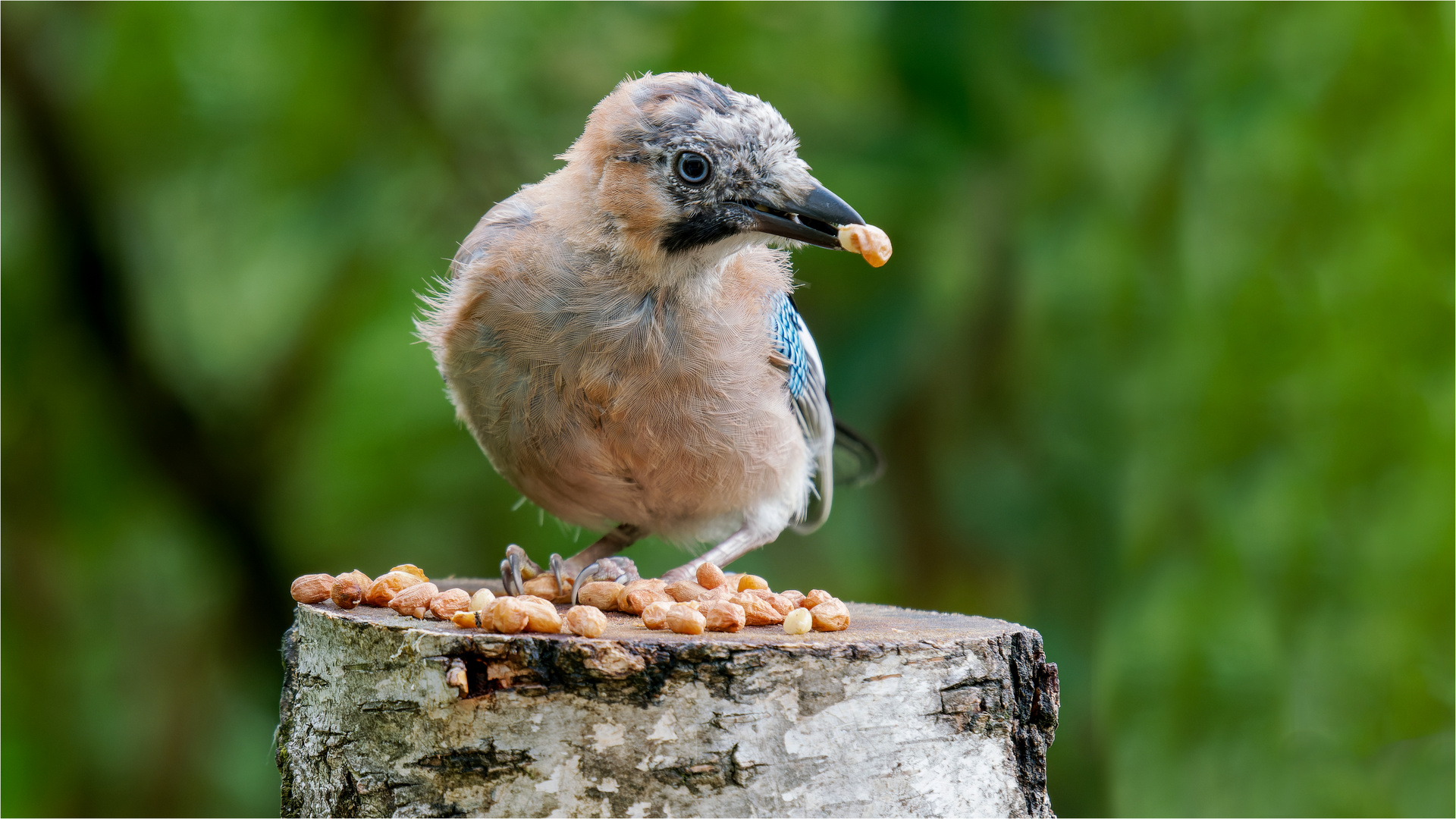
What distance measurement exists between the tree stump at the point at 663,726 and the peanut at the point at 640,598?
35 centimetres

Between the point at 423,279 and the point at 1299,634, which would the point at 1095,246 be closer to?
the point at 1299,634

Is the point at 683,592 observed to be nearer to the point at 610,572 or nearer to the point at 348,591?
the point at 610,572

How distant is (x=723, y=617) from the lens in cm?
234

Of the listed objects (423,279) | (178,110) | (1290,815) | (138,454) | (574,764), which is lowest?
(574,764)

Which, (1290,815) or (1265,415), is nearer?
(1290,815)

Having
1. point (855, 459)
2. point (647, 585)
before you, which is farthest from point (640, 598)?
point (855, 459)

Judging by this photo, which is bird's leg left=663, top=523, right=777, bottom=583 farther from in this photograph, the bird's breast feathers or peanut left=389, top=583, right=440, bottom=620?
peanut left=389, top=583, right=440, bottom=620

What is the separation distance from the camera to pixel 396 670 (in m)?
2.14

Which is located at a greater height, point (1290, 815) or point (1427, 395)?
point (1427, 395)

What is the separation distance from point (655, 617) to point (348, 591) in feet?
2.25

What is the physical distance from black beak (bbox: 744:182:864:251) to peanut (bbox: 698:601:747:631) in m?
1.02

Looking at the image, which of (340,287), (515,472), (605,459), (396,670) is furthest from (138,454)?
(396,670)

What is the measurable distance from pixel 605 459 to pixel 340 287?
259 centimetres

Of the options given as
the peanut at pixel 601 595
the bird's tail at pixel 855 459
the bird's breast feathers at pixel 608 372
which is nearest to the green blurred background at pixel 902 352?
the bird's tail at pixel 855 459
